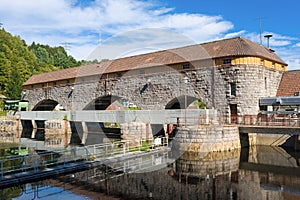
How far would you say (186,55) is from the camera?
26312mm

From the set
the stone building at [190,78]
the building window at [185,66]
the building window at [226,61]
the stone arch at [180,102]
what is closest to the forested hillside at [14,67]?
the stone building at [190,78]

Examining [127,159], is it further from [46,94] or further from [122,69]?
[46,94]

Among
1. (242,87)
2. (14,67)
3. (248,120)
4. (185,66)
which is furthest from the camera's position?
(14,67)

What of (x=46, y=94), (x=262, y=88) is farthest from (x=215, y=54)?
(x=46, y=94)

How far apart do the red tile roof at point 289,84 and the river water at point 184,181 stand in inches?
297

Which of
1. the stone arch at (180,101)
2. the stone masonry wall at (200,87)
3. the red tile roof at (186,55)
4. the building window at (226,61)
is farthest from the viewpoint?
the stone arch at (180,101)

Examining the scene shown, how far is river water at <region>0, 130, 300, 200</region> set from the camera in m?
10.6

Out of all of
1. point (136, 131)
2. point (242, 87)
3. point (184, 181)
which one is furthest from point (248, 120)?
point (184, 181)

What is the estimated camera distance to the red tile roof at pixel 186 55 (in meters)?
23.3

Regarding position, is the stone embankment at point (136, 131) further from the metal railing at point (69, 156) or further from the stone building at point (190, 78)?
the stone building at point (190, 78)

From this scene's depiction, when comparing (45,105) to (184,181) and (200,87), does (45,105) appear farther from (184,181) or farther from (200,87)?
(184,181)

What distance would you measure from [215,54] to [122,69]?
10.1 metres

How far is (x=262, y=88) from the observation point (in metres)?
22.9

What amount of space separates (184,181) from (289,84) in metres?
→ 15.5
